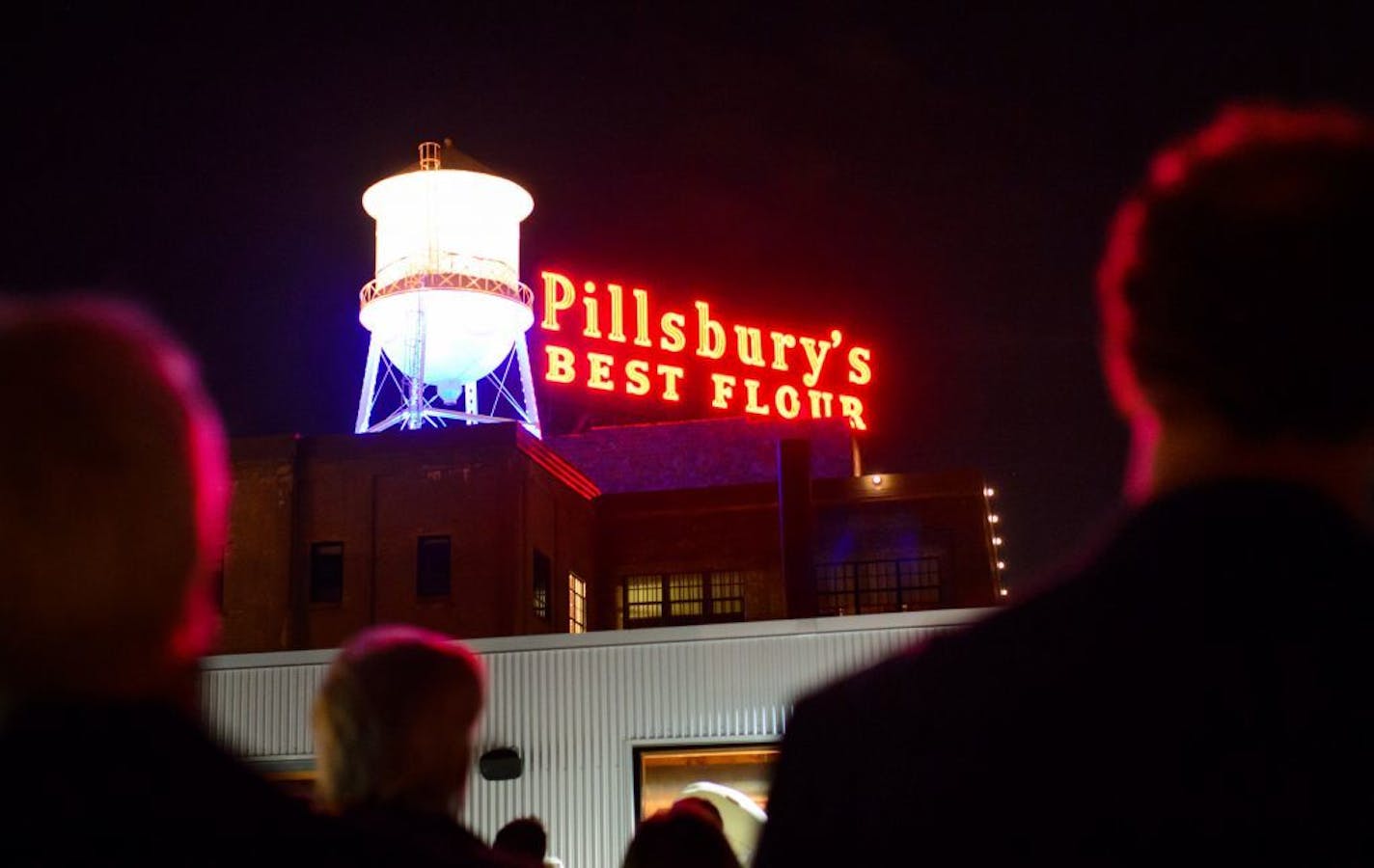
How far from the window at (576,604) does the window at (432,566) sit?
4833mm

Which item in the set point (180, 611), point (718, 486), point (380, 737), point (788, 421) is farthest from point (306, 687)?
point (788, 421)

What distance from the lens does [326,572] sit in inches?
1537

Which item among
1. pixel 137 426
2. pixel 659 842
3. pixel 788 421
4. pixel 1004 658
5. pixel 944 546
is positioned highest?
pixel 788 421

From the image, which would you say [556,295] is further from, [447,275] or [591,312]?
[447,275]

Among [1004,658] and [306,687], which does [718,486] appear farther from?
[1004,658]

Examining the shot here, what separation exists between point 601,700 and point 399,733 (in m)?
16.7

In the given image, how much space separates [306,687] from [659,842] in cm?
1503

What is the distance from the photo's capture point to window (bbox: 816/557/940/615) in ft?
151

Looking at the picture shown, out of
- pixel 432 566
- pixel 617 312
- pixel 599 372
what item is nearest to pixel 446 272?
pixel 599 372

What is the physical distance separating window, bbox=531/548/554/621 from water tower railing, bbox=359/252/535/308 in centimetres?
1088

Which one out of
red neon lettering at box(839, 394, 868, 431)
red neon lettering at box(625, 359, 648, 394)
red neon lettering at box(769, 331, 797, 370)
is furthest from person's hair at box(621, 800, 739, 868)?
red neon lettering at box(769, 331, 797, 370)

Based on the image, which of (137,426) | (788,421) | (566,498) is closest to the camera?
(137,426)

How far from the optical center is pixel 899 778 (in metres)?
1.62

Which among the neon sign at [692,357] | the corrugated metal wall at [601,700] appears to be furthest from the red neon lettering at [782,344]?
the corrugated metal wall at [601,700]
